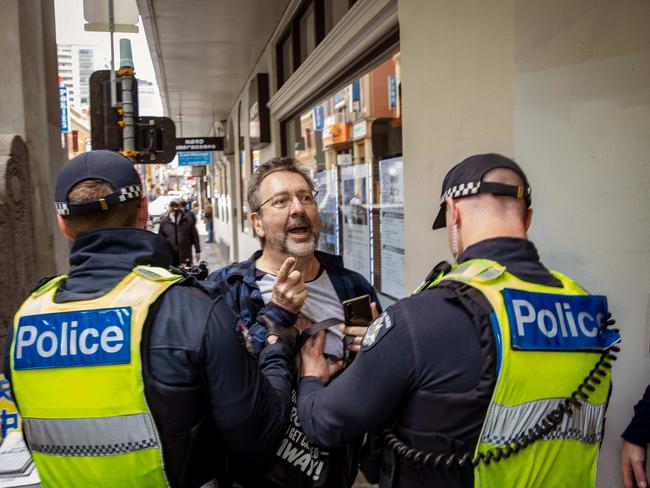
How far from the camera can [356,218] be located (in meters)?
5.71

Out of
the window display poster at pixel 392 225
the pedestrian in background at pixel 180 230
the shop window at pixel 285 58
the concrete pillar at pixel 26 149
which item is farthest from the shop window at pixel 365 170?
the pedestrian in background at pixel 180 230

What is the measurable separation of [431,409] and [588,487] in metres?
0.56

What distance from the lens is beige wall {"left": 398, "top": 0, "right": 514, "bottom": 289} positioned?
8.63 feet

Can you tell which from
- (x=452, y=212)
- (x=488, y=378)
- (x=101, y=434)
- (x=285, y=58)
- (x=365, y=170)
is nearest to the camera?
(x=488, y=378)

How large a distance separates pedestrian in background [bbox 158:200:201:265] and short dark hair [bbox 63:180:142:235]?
30.1 ft

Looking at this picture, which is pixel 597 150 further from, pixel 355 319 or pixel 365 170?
pixel 365 170

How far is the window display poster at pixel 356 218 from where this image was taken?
5411 mm

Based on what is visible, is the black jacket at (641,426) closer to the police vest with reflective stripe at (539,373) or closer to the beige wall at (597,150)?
the beige wall at (597,150)

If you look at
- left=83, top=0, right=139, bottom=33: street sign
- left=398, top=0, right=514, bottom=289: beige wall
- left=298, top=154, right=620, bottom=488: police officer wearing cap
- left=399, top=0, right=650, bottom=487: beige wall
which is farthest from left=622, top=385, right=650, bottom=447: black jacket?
left=83, top=0, right=139, bottom=33: street sign

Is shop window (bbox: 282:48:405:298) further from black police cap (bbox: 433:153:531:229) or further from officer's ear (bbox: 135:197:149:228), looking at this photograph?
officer's ear (bbox: 135:197:149:228)

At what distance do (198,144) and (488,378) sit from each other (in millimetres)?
12629

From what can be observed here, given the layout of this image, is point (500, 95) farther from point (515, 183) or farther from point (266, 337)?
point (266, 337)

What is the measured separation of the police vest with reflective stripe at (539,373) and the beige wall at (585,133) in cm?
85

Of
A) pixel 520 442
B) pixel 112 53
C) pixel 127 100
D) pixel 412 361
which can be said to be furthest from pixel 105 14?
pixel 520 442
